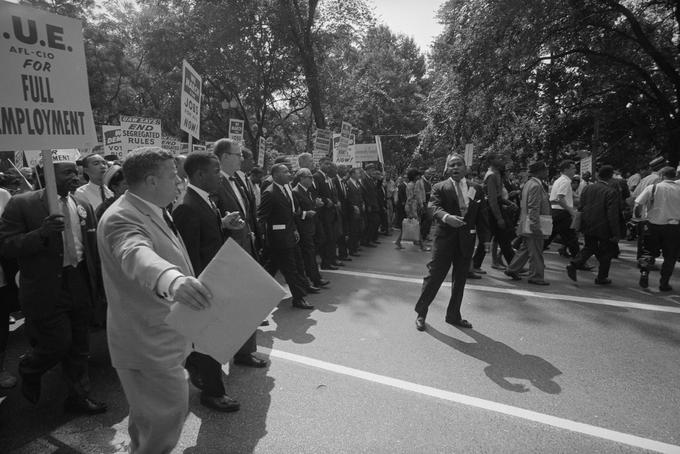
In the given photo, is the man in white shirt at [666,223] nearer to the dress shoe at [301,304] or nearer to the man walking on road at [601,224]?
the man walking on road at [601,224]

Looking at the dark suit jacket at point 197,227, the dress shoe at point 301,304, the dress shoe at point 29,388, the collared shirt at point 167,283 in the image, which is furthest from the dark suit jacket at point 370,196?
the collared shirt at point 167,283

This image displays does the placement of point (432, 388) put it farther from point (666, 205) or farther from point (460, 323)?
point (666, 205)

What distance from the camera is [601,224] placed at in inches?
280

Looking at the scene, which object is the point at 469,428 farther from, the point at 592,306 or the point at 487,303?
the point at 592,306

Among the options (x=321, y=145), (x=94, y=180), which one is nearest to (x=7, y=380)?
(x=94, y=180)

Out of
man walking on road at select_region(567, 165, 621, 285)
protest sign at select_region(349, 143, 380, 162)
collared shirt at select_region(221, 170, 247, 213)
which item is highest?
protest sign at select_region(349, 143, 380, 162)

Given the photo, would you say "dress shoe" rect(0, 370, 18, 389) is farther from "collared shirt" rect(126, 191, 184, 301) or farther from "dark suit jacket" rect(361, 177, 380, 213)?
"dark suit jacket" rect(361, 177, 380, 213)

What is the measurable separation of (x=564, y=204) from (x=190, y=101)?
260 inches

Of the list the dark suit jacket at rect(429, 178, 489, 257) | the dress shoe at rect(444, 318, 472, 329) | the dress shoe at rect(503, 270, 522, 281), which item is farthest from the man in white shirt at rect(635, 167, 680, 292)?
the dress shoe at rect(444, 318, 472, 329)

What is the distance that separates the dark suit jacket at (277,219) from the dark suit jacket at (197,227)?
2251mm

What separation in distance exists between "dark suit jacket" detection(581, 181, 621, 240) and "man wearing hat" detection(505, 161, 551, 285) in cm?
77

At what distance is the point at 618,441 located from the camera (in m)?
2.95

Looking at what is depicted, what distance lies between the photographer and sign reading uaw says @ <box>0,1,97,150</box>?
10.2 ft

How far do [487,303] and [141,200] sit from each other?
5160 millimetres
